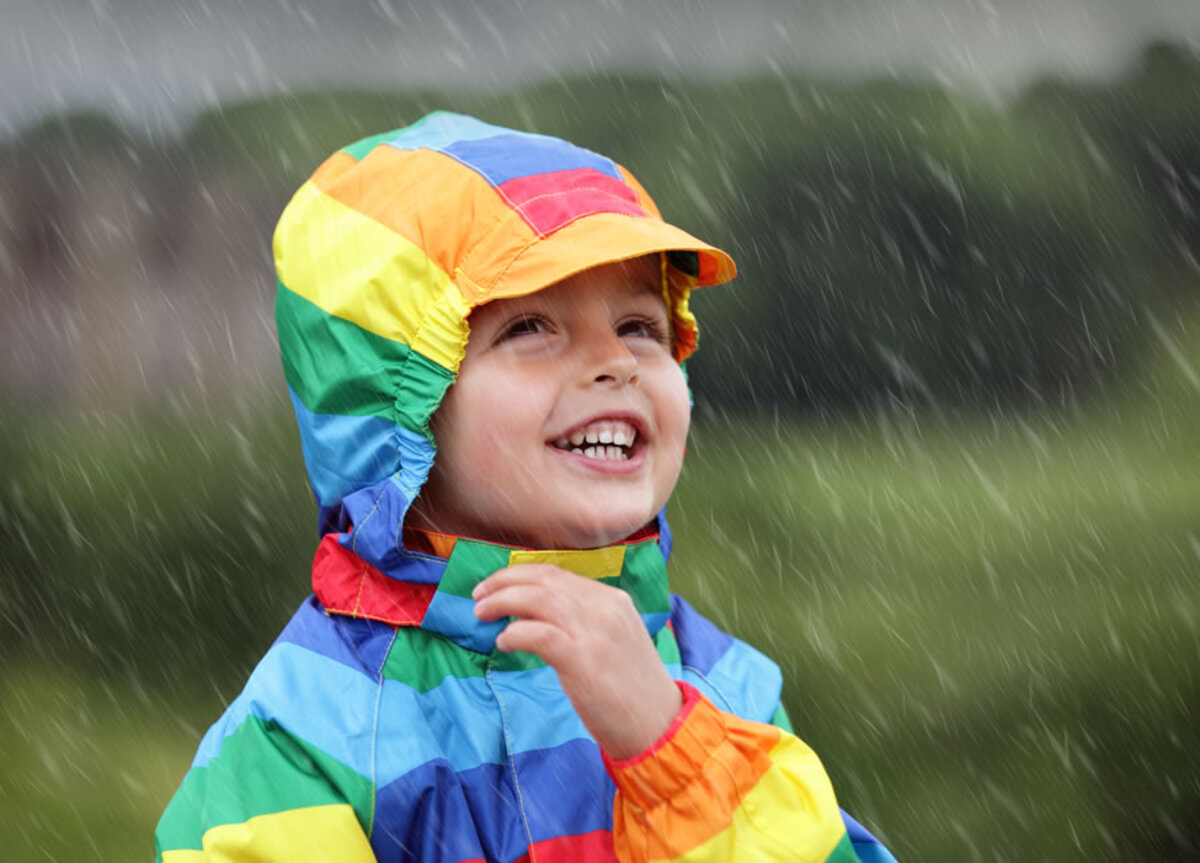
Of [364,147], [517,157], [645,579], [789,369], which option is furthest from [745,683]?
[789,369]

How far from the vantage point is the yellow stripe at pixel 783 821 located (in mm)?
1514

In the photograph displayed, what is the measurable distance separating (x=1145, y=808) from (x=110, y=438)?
11.2 ft

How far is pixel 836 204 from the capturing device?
179 inches

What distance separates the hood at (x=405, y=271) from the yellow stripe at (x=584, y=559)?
0.55ft

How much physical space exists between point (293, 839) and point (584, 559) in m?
0.50

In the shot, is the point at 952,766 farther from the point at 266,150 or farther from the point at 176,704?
the point at 266,150

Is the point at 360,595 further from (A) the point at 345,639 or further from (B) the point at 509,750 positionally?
(B) the point at 509,750

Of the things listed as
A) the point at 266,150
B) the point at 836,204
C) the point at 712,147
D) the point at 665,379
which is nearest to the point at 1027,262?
the point at 836,204

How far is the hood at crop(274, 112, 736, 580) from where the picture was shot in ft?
5.71

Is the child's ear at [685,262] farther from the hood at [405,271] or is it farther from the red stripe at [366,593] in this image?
the red stripe at [366,593]

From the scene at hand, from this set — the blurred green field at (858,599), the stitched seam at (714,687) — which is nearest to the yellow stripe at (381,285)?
the stitched seam at (714,687)

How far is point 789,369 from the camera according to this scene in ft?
14.5

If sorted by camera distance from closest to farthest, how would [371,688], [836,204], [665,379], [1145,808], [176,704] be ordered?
[371,688], [665,379], [1145,808], [176,704], [836,204]

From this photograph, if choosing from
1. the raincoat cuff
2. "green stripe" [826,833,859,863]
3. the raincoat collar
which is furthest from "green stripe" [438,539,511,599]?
"green stripe" [826,833,859,863]
